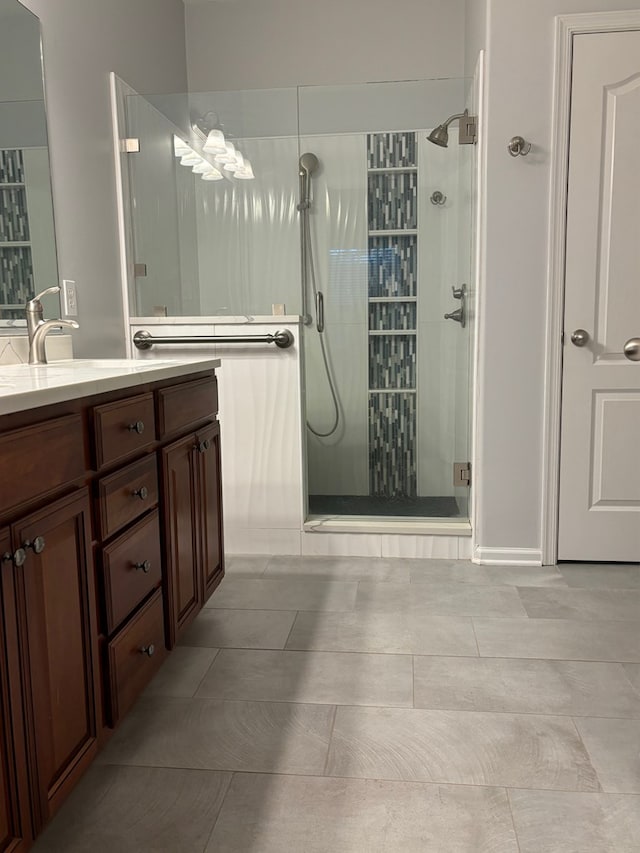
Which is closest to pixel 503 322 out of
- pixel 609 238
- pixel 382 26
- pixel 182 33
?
pixel 609 238

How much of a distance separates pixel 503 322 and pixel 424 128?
0.87 meters

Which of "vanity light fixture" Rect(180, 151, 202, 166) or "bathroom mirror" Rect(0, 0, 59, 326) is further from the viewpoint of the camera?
"vanity light fixture" Rect(180, 151, 202, 166)

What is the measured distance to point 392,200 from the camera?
2908 mm

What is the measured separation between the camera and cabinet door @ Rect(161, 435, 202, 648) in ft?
6.01

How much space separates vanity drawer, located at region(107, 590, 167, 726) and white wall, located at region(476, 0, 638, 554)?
1.52 meters

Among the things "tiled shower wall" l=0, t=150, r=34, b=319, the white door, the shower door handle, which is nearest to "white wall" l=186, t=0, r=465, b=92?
the white door

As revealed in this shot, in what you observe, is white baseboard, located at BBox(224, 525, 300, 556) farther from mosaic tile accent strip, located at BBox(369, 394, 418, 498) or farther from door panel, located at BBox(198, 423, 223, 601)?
door panel, located at BBox(198, 423, 223, 601)

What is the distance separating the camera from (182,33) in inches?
Answer: 143

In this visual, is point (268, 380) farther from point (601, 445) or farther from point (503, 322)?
point (601, 445)

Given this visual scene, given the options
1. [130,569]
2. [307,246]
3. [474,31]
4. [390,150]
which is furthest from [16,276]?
[474,31]

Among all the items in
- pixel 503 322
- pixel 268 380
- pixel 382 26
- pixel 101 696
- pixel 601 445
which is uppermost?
pixel 382 26

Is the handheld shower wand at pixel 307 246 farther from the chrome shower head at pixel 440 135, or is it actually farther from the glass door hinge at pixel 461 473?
the glass door hinge at pixel 461 473

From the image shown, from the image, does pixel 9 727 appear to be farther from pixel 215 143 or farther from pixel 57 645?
pixel 215 143

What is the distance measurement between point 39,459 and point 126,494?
0.40 m
